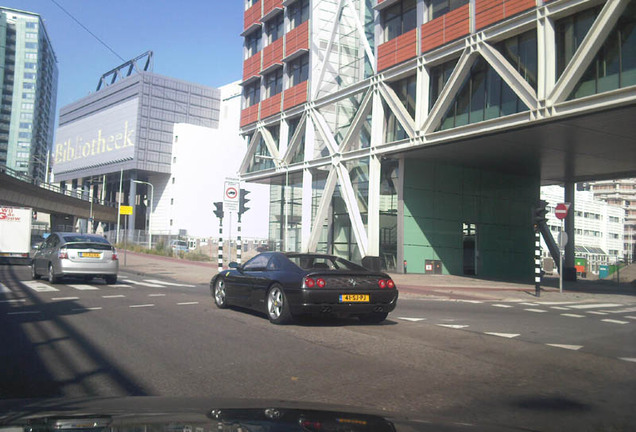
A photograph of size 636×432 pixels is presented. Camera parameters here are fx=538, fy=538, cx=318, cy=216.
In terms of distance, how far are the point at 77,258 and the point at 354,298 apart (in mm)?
11015

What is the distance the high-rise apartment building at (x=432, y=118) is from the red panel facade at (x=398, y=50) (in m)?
0.08

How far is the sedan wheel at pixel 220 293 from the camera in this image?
11312mm

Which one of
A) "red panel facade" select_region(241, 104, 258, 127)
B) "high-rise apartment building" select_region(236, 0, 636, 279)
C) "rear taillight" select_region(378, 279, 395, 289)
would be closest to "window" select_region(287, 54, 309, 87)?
"high-rise apartment building" select_region(236, 0, 636, 279)

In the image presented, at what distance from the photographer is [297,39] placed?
3706 cm

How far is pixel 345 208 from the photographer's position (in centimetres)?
3462

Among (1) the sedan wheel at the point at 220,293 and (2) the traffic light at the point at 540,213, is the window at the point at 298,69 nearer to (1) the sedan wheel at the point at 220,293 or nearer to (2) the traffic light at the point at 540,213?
(2) the traffic light at the point at 540,213

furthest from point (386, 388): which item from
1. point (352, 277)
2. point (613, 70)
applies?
point (613, 70)

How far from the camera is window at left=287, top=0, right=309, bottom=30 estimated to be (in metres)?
37.0

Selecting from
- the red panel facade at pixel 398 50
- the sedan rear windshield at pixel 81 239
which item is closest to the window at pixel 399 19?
the red panel facade at pixel 398 50

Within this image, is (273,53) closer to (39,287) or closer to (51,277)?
(51,277)

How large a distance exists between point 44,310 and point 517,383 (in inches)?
352

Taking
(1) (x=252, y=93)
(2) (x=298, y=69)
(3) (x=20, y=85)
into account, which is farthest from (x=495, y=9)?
(3) (x=20, y=85)

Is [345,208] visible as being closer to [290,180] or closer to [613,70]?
[290,180]

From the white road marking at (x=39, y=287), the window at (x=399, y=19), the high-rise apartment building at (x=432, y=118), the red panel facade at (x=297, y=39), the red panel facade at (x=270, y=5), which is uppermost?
the red panel facade at (x=270, y=5)
